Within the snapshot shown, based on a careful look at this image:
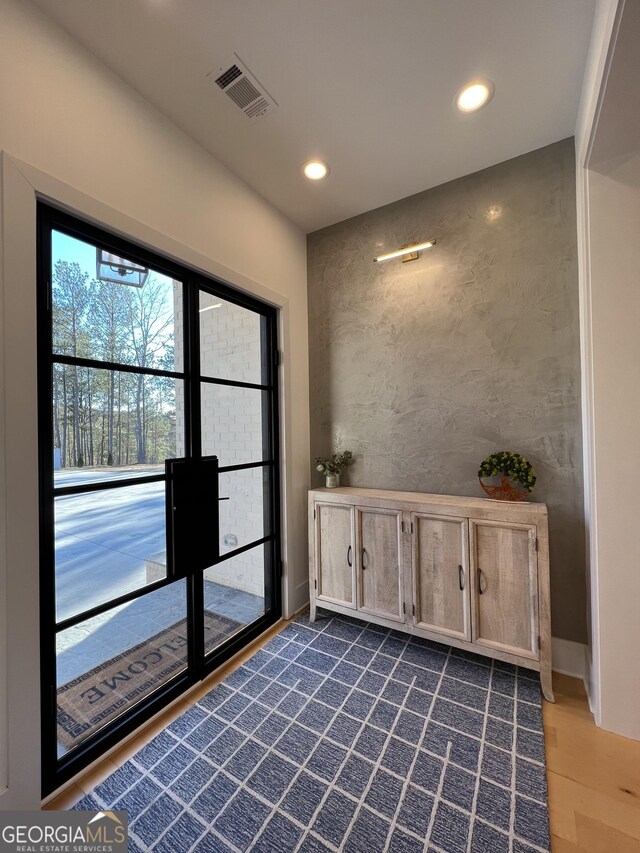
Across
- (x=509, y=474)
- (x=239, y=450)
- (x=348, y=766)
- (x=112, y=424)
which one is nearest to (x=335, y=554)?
(x=239, y=450)

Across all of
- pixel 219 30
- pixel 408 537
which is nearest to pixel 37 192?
pixel 219 30

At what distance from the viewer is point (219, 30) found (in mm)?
1441

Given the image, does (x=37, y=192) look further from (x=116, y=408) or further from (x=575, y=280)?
(x=575, y=280)

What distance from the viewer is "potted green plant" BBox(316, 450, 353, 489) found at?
104 inches

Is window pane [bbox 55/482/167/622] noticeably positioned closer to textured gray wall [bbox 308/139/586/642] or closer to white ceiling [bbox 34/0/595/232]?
textured gray wall [bbox 308/139/586/642]

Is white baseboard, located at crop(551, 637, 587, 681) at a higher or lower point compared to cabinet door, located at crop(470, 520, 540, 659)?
lower

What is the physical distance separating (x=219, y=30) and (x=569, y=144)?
1929 mm

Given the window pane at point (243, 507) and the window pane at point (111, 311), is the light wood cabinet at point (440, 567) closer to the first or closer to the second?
the window pane at point (243, 507)

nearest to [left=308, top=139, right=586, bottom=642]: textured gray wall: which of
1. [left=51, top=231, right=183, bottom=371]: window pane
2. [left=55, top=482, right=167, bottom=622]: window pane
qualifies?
[left=51, top=231, right=183, bottom=371]: window pane

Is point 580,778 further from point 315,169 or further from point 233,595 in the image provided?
point 315,169

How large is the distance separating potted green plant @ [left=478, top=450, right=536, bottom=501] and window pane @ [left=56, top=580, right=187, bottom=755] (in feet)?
6.14

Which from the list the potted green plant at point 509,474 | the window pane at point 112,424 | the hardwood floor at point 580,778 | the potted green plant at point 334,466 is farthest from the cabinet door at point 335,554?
the window pane at point 112,424

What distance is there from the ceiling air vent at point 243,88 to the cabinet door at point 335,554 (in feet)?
7.53

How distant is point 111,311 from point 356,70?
1.60 meters
